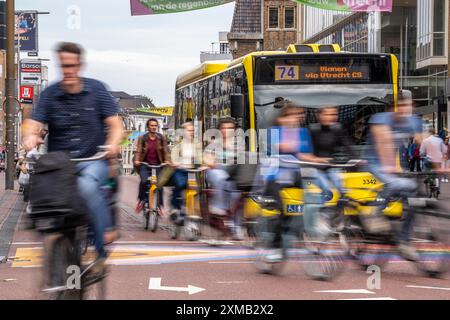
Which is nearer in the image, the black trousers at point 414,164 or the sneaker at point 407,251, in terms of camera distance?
the sneaker at point 407,251

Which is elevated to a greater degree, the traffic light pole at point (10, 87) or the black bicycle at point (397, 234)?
the traffic light pole at point (10, 87)

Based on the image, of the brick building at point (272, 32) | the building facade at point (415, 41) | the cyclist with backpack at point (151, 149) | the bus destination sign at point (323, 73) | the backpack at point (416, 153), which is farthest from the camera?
the brick building at point (272, 32)

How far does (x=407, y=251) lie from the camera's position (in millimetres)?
9977

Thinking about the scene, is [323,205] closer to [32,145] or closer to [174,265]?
[174,265]

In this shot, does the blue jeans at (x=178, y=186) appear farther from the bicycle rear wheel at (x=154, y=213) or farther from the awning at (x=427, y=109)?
the awning at (x=427, y=109)

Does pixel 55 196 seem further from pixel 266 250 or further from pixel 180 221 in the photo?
pixel 180 221

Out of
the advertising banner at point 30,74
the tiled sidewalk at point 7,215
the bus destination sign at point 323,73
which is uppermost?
the advertising banner at point 30,74

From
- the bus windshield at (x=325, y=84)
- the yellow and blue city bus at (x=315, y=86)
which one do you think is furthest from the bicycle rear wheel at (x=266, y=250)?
the bus windshield at (x=325, y=84)

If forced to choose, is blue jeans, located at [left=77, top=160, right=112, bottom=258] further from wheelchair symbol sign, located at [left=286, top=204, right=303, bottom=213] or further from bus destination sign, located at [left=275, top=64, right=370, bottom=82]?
bus destination sign, located at [left=275, top=64, right=370, bottom=82]

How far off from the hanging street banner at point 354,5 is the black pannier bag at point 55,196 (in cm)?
1366

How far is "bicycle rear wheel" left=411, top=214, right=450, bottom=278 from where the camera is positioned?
32.0 ft

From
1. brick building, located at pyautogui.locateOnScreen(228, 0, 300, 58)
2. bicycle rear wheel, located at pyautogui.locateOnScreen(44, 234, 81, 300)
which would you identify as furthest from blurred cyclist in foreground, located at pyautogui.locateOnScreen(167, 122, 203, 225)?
brick building, located at pyautogui.locateOnScreen(228, 0, 300, 58)

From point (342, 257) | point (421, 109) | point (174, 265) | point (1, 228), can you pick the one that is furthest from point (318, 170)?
point (421, 109)

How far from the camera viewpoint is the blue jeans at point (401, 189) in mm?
10023
